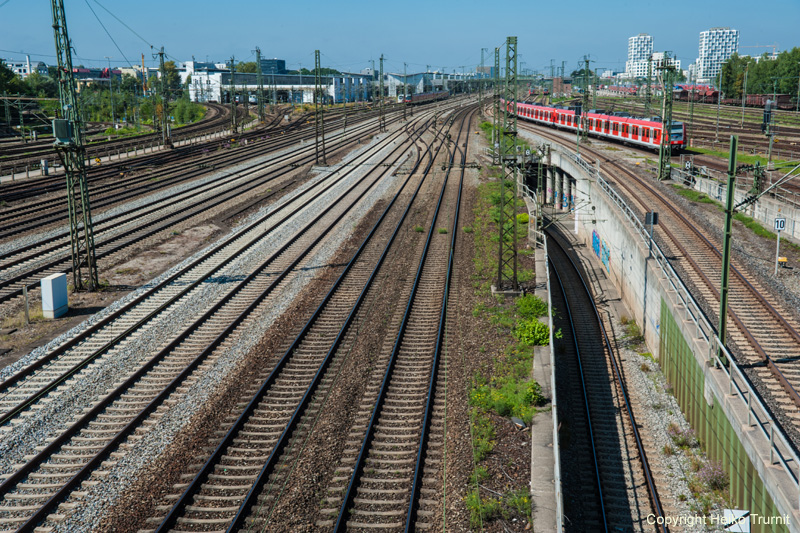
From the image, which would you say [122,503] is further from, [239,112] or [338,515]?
[239,112]

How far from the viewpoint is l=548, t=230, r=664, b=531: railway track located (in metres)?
13.5

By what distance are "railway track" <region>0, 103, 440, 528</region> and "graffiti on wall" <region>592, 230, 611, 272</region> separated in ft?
46.0

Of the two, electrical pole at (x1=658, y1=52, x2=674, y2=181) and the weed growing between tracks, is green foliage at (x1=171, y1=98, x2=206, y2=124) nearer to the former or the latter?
electrical pole at (x1=658, y1=52, x2=674, y2=181)

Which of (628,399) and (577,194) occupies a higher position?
(577,194)

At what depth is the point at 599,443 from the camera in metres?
16.4

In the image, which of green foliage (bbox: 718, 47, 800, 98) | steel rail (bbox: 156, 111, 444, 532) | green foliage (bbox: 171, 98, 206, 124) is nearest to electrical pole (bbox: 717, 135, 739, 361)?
steel rail (bbox: 156, 111, 444, 532)

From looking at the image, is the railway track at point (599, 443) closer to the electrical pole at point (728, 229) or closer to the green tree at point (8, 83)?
the electrical pole at point (728, 229)

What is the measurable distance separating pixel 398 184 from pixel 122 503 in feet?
115

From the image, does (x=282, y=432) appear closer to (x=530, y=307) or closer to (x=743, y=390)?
(x=743, y=390)

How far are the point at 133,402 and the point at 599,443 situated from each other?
10814mm

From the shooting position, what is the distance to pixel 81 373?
54.5ft

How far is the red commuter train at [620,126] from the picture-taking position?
146 ft

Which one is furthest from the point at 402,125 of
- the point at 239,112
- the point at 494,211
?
the point at 494,211

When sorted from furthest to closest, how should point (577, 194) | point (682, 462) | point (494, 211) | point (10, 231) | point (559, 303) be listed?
point (577, 194) → point (494, 211) → point (10, 231) → point (559, 303) → point (682, 462)
